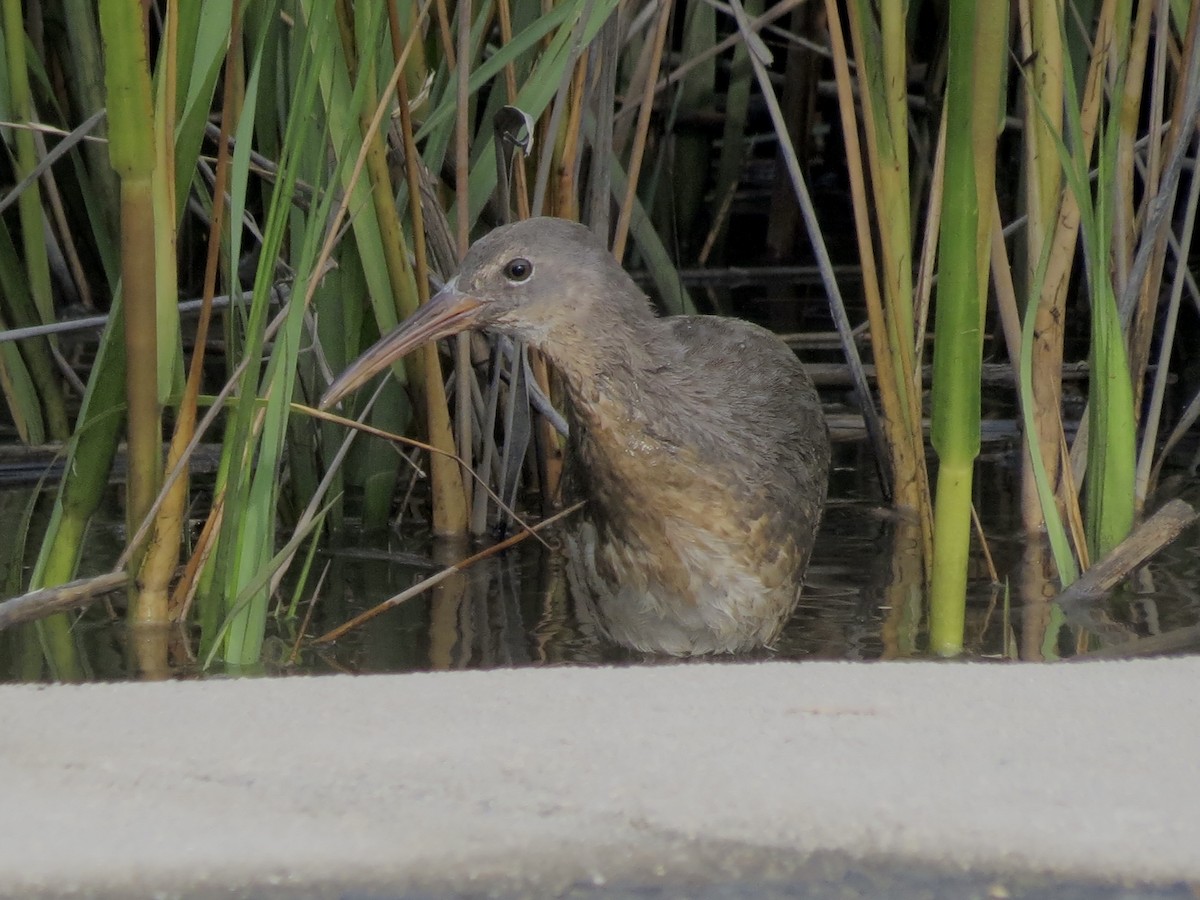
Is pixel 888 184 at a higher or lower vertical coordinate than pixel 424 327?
higher

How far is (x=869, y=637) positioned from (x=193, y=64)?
5.23 feet

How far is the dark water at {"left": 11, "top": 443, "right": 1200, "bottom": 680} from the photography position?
3082mm

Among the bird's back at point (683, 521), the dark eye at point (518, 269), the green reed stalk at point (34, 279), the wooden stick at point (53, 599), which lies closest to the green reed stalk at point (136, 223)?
the wooden stick at point (53, 599)

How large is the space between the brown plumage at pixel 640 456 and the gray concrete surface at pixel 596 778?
1.06 metres

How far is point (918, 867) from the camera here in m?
1.49

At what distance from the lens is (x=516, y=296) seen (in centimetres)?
292

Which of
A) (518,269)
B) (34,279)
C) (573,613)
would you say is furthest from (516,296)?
(34,279)

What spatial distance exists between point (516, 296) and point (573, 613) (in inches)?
32.3

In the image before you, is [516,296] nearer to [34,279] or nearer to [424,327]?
[424,327]

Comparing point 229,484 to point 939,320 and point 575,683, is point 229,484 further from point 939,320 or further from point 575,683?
point 939,320

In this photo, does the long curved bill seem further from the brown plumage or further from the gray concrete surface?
the gray concrete surface

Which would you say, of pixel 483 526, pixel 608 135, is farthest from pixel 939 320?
pixel 483 526

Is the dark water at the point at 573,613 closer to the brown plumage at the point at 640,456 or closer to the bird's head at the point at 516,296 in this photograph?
the brown plumage at the point at 640,456

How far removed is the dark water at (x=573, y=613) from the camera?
3.08 m
